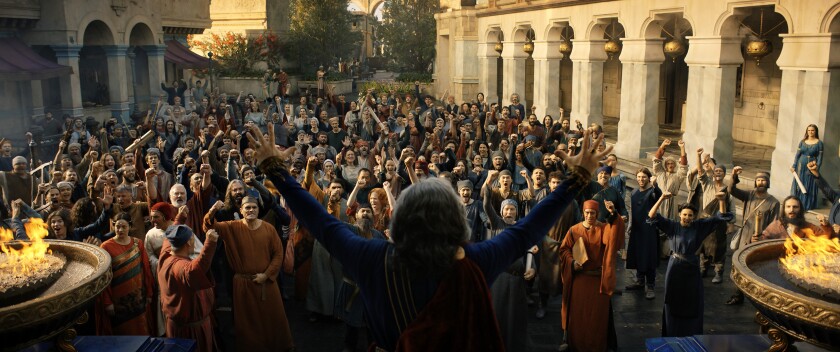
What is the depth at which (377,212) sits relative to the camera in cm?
831

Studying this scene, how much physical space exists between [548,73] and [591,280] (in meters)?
16.5

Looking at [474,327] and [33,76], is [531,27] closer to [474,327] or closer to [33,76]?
[33,76]

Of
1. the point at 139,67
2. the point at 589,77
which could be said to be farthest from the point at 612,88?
the point at 139,67

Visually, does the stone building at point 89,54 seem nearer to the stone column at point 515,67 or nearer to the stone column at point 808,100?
the stone column at point 515,67

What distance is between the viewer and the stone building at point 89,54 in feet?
66.5

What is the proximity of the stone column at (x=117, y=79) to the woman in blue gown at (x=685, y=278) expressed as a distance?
21.6 m

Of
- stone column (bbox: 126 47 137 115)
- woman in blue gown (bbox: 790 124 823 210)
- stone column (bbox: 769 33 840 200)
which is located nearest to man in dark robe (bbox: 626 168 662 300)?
woman in blue gown (bbox: 790 124 823 210)

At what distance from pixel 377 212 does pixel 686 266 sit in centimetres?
348

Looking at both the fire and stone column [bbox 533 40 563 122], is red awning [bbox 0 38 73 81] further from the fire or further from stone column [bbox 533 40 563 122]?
the fire

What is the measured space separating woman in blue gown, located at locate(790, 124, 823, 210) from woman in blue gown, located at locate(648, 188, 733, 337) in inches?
221

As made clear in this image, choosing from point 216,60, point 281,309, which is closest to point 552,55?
point 281,309

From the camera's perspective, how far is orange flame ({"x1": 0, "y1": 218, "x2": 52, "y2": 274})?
451cm

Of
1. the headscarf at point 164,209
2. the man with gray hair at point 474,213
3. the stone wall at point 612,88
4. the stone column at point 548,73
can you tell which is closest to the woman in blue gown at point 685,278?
the man with gray hair at point 474,213

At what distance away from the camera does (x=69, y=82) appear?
21609mm
